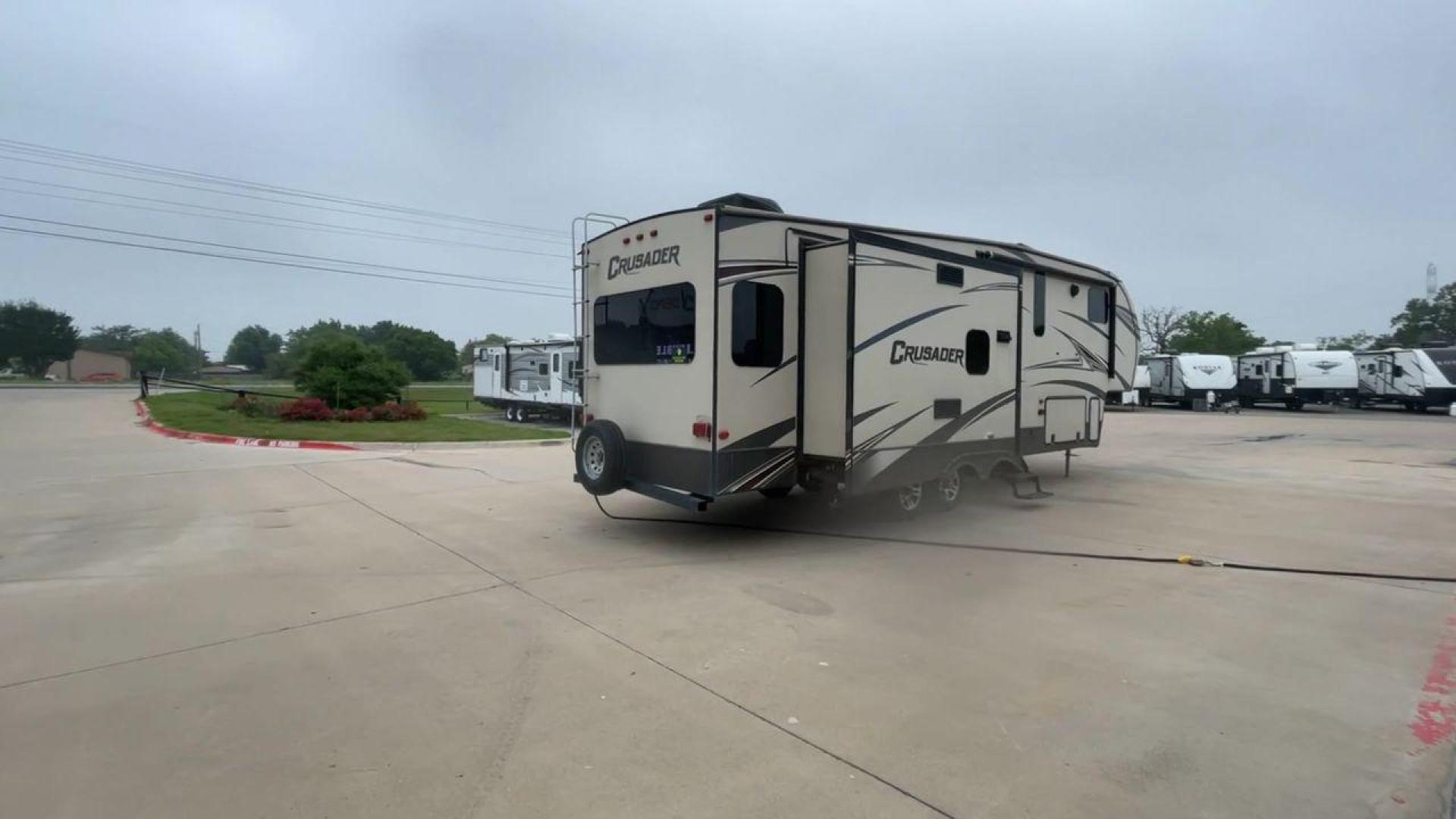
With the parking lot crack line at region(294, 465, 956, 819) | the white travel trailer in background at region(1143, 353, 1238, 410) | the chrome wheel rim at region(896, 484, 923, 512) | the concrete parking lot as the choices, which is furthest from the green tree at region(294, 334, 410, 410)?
the white travel trailer in background at region(1143, 353, 1238, 410)

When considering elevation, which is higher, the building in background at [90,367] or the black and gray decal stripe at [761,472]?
the building in background at [90,367]

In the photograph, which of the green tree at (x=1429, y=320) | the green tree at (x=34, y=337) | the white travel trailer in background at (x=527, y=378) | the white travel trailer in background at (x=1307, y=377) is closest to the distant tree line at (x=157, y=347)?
the green tree at (x=34, y=337)

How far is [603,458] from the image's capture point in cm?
774

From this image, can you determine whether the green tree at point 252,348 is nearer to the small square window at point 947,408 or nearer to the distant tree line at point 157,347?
the distant tree line at point 157,347

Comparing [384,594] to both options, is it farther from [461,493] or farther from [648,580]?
[461,493]

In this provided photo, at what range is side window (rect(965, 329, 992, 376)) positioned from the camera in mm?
8719

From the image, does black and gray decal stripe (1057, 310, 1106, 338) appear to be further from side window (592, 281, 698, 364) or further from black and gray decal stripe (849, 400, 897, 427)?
side window (592, 281, 698, 364)

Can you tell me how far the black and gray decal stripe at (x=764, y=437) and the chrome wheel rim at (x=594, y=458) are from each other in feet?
4.58

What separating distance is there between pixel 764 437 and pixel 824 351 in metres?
1.02

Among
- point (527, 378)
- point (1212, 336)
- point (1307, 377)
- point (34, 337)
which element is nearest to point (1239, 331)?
point (1212, 336)

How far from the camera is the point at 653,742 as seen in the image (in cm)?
357

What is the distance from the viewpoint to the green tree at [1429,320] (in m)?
72.8

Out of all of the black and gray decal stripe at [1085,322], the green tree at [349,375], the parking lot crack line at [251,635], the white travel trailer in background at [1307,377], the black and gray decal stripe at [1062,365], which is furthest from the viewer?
the white travel trailer in background at [1307,377]

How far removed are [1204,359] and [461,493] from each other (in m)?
40.5
